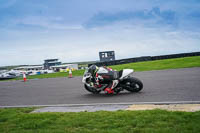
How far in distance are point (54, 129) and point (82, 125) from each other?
0.63 metres

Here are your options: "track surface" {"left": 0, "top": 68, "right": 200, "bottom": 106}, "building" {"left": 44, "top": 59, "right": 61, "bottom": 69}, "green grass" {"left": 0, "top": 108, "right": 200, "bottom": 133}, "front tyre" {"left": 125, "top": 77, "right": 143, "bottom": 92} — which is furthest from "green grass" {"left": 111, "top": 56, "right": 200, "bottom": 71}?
"building" {"left": 44, "top": 59, "right": 61, "bottom": 69}

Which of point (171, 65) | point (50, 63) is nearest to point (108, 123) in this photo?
point (171, 65)

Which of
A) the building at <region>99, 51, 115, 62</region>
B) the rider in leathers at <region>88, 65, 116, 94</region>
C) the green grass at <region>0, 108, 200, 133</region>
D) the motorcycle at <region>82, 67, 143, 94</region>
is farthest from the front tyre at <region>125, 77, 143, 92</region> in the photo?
the building at <region>99, 51, 115, 62</region>

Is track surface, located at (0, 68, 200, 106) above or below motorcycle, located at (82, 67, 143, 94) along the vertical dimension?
below

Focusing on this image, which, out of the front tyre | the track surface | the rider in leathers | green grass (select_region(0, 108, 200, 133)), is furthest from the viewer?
the rider in leathers

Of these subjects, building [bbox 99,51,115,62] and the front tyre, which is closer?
the front tyre

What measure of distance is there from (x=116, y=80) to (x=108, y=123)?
4448 mm

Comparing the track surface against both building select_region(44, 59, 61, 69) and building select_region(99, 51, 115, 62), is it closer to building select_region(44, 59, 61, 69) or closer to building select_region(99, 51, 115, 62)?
building select_region(99, 51, 115, 62)

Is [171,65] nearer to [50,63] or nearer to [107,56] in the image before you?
[107,56]

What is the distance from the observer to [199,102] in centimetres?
632

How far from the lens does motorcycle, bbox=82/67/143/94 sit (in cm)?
923

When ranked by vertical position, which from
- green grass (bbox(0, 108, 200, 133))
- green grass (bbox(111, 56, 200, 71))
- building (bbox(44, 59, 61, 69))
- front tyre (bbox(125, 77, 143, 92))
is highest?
building (bbox(44, 59, 61, 69))

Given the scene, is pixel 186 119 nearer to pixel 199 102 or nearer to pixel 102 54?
pixel 199 102

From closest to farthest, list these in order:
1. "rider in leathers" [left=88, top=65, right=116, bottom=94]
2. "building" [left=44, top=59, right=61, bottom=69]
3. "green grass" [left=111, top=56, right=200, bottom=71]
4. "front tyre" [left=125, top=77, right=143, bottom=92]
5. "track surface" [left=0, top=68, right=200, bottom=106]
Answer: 1. "track surface" [left=0, top=68, right=200, bottom=106]
2. "front tyre" [left=125, top=77, right=143, bottom=92]
3. "rider in leathers" [left=88, top=65, right=116, bottom=94]
4. "green grass" [left=111, top=56, right=200, bottom=71]
5. "building" [left=44, top=59, right=61, bottom=69]
